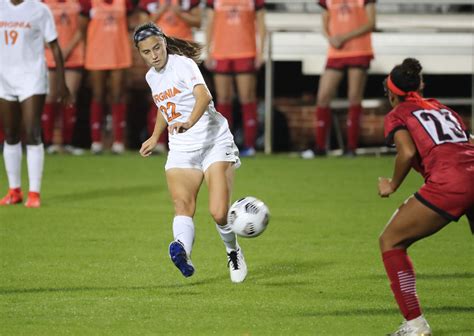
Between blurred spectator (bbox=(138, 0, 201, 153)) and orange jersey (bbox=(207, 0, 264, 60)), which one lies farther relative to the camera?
orange jersey (bbox=(207, 0, 264, 60))

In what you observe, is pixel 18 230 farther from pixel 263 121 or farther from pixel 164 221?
pixel 263 121

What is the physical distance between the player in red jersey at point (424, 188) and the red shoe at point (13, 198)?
6863 millimetres

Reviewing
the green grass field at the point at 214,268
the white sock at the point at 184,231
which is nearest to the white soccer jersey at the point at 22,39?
the green grass field at the point at 214,268

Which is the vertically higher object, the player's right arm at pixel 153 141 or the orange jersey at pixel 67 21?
the player's right arm at pixel 153 141

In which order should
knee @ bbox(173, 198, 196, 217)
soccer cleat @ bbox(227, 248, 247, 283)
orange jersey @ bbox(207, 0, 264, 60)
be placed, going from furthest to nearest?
orange jersey @ bbox(207, 0, 264, 60), soccer cleat @ bbox(227, 248, 247, 283), knee @ bbox(173, 198, 196, 217)

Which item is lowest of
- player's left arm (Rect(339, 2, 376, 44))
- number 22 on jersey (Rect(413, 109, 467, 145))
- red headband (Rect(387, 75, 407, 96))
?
player's left arm (Rect(339, 2, 376, 44))

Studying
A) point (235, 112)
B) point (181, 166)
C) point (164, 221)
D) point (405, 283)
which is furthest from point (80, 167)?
point (405, 283)

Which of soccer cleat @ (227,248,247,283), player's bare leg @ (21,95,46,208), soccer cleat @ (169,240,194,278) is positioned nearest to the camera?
soccer cleat @ (169,240,194,278)

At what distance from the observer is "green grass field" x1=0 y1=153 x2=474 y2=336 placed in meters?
7.27

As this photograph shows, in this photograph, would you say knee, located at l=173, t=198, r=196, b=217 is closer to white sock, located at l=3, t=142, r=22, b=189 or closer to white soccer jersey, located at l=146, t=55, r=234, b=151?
white soccer jersey, located at l=146, t=55, r=234, b=151

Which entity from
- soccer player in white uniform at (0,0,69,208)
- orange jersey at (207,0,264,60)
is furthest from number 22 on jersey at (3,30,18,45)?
orange jersey at (207,0,264,60)

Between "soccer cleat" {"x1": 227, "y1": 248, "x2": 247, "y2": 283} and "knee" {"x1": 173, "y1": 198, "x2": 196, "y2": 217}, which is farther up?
"knee" {"x1": 173, "y1": 198, "x2": 196, "y2": 217}

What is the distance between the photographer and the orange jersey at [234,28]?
57.3ft

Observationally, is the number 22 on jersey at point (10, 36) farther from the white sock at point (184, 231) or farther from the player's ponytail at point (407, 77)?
the player's ponytail at point (407, 77)
